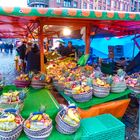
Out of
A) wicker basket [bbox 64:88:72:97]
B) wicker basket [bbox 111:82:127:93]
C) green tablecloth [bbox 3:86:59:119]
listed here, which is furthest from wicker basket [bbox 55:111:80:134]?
wicker basket [bbox 111:82:127:93]

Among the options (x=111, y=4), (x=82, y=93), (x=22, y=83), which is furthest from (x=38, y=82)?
(x=111, y=4)

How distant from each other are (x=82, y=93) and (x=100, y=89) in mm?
373

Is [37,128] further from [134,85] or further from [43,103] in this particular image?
[134,85]

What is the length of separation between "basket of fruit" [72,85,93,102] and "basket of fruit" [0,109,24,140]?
117 cm

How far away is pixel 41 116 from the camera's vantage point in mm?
2703

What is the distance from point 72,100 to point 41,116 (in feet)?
3.58

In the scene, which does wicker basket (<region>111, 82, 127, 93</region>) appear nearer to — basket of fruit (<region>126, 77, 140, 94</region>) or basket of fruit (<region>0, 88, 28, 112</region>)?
basket of fruit (<region>126, 77, 140, 94</region>)

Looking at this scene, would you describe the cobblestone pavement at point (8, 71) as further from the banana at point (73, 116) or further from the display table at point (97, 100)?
the banana at point (73, 116)

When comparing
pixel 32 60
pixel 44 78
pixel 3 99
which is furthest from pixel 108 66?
pixel 3 99

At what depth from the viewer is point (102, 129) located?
2836 millimetres

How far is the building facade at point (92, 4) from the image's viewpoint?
42.5 meters

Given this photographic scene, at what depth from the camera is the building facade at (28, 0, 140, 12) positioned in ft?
139

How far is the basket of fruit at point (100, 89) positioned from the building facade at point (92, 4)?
4009 cm

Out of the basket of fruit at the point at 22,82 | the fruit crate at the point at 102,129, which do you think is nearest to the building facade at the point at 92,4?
the basket of fruit at the point at 22,82
